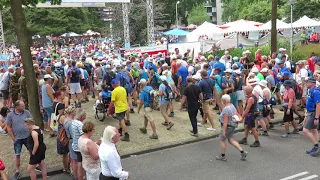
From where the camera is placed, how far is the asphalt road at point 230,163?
7.13m

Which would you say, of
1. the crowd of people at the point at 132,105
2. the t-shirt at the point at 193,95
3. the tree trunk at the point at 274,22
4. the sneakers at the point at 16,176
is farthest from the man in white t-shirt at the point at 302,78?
the sneakers at the point at 16,176

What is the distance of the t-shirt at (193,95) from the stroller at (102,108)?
2.83 meters

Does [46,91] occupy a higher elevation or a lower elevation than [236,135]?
higher

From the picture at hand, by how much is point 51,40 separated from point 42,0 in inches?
1583

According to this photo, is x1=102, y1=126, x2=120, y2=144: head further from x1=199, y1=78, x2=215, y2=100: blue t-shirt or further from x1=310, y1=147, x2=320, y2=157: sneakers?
x1=199, y1=78, x2=215, y2=100: blue t-shirt

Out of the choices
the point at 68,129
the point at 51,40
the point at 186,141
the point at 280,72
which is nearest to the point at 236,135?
the point at 186,141

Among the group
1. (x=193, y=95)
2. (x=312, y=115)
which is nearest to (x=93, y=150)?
(x=193, y=95)

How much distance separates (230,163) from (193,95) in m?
2.32

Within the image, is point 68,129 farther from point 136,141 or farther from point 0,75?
point 0,75

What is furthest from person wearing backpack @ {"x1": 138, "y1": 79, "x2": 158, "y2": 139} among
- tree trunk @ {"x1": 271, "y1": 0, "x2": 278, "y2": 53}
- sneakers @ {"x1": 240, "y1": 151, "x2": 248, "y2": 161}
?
tree trunk @ {"x1": 271, "y1": 0, "x2": 278, "y2": 53}

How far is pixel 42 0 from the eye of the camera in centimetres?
959

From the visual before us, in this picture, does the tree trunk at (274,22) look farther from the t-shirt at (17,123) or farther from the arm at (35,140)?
the arm at (35,140)

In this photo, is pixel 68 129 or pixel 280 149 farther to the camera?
pixel 280 149

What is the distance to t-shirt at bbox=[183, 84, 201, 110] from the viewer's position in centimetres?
949
